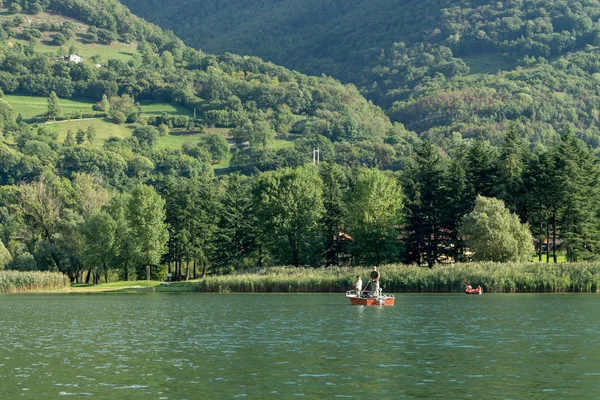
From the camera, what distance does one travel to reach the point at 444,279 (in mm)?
95375

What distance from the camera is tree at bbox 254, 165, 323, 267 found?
4838 inches

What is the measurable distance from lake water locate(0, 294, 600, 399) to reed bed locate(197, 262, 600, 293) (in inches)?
602

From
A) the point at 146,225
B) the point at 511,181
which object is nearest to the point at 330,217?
the point at 511,181

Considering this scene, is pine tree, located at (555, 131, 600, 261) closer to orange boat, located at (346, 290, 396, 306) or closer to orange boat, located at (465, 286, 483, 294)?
orange boat, located at (465, 286, 483, 294)

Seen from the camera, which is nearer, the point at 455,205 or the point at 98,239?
the point at 455,205

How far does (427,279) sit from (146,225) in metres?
49.2

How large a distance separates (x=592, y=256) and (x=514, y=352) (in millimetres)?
69057

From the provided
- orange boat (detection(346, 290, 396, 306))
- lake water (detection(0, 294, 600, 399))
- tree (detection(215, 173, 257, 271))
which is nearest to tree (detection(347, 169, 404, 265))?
tree (detection(215, 173, 257, 271))

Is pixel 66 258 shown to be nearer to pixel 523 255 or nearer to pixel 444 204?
pixel 444 204

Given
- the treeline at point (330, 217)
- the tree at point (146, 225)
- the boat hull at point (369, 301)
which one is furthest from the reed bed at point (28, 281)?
the boat hull at point (369, 301)

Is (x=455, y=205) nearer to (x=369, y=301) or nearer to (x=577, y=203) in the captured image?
(x=577, y=203)

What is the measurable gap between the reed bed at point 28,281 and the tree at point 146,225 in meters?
14.1

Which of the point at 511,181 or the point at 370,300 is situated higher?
Answer: the point at 511,181

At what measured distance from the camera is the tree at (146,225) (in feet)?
431
